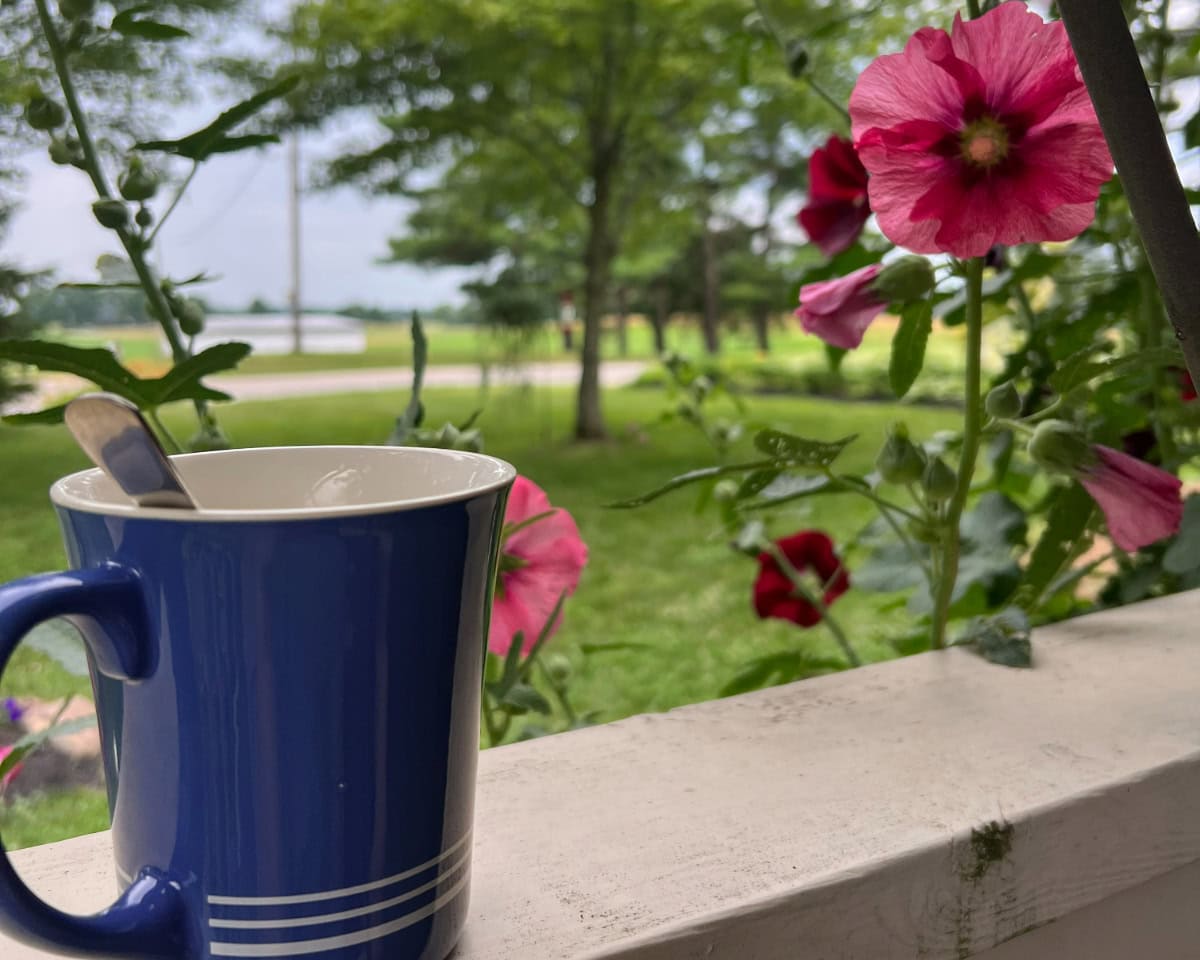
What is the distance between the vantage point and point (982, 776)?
0.27 m

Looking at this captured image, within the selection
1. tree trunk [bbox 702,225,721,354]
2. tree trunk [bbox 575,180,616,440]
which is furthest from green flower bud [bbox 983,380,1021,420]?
tree trunk [bbox 702,225,721,354]

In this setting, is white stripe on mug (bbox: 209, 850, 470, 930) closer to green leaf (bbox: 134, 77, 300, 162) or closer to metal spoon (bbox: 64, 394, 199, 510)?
metal spoon (bbox: 64, 394, 199, 510)

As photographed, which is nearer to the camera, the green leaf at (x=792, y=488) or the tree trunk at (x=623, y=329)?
the green leaf at (x=792, y=488)

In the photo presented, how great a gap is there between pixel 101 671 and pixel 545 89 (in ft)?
14.1

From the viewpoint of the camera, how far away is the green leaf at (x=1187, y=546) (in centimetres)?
42

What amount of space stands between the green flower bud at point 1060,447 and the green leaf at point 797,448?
62 millimetres

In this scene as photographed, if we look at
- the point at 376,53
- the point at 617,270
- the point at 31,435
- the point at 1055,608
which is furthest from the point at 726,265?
the point at 1055,608

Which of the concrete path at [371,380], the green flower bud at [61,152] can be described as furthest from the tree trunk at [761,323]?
the green flower bud at [61,152]

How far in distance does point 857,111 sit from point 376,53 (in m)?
3.91

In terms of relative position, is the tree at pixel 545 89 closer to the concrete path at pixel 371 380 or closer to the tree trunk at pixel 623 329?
the concrete path at pixel 371 380

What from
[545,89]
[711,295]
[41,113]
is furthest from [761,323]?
[41,113]

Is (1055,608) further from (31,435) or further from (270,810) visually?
(31,435)

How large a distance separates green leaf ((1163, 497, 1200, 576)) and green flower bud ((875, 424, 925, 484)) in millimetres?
162

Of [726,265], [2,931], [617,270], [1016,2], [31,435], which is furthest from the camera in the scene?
[726,265]
